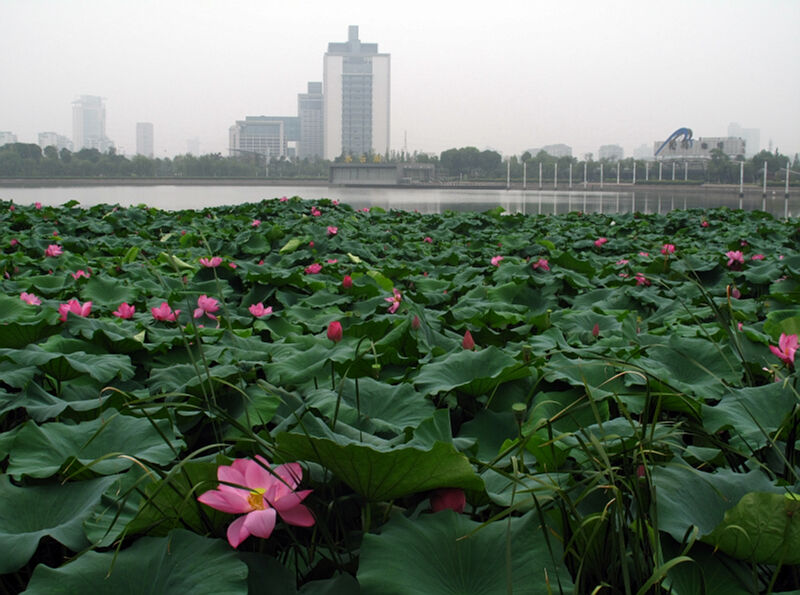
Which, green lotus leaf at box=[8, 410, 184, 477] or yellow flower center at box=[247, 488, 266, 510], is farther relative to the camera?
green lotus leaf at box=[8, 410, 184, 477]

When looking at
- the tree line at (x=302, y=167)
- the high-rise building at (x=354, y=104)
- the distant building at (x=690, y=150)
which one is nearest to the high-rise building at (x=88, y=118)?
the high-rise building at (x=354, y=104)

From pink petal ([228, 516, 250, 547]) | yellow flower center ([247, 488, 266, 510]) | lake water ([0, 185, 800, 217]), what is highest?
lake water ([0, 185, 800, 217])

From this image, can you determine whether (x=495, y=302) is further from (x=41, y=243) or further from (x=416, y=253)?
(x=41, y=243)

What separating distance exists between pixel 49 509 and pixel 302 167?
66938 mm

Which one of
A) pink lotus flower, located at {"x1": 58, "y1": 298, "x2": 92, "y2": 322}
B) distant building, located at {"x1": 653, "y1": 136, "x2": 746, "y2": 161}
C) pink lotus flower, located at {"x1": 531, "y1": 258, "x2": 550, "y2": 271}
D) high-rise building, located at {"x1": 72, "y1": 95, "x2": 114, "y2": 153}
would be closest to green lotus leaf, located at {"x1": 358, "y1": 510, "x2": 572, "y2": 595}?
pink lotus flower, located at {"x1": 58, "y1": 298, "x2": 92, "y2": 322}

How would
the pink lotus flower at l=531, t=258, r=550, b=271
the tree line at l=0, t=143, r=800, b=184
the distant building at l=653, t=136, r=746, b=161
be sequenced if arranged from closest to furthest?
the pink lotus flower at l=531, t=258, r=550, b=271, the tree line at l=0, t=143, r=800, b=184, the distant building at l=653, t=136, r=746, b=161

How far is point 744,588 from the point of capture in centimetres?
56

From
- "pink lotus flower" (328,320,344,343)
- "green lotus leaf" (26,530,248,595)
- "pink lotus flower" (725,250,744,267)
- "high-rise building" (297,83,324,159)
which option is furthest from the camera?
"high-rise building" (297,83,324,159)

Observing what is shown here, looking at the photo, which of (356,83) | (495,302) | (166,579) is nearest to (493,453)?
(166,579)

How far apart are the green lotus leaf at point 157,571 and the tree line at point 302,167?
160ft

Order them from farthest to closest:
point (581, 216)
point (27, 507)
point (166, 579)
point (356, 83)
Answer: point (356, 83), point (581, 216), point (27, 507), point (166, 579)

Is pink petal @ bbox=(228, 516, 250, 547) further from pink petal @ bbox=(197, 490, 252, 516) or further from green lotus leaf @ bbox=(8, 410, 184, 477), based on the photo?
green lotus leaf @ bbox=(8, 410, 184, 477)

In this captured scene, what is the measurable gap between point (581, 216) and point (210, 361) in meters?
5.36

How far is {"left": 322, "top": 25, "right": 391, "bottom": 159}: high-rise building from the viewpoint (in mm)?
108188
